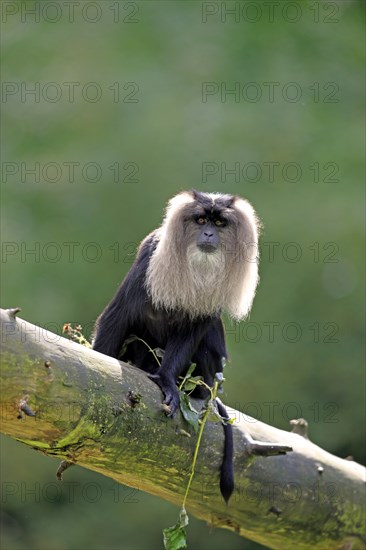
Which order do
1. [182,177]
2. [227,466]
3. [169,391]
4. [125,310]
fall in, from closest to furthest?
1. [169,391]
2. [227,466]
3. [125,310]
4. [182,177]

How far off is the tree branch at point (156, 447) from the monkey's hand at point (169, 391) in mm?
54

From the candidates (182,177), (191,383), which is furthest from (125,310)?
(182,177)

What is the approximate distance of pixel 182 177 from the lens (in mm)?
10172

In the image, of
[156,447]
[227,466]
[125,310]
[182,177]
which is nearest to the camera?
[156,447]

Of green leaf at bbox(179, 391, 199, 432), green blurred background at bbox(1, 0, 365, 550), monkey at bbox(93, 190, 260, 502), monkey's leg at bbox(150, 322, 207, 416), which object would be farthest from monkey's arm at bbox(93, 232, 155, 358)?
green blurred background at bbox(1, 0, 365, 550)

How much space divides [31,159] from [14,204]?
0.65 m

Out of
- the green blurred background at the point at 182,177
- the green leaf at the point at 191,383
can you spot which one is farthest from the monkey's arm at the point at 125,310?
the green blurred background at the point at 182,177

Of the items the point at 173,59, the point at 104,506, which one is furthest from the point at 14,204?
the point at 104,506

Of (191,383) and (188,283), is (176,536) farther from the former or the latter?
(188,283)

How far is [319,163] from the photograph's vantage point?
33.8ft

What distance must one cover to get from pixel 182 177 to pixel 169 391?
5.87 metres

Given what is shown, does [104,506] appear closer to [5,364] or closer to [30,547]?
[30,547]

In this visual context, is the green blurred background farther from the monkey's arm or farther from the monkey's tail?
the monkey's tail

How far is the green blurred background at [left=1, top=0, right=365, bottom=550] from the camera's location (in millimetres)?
9422
